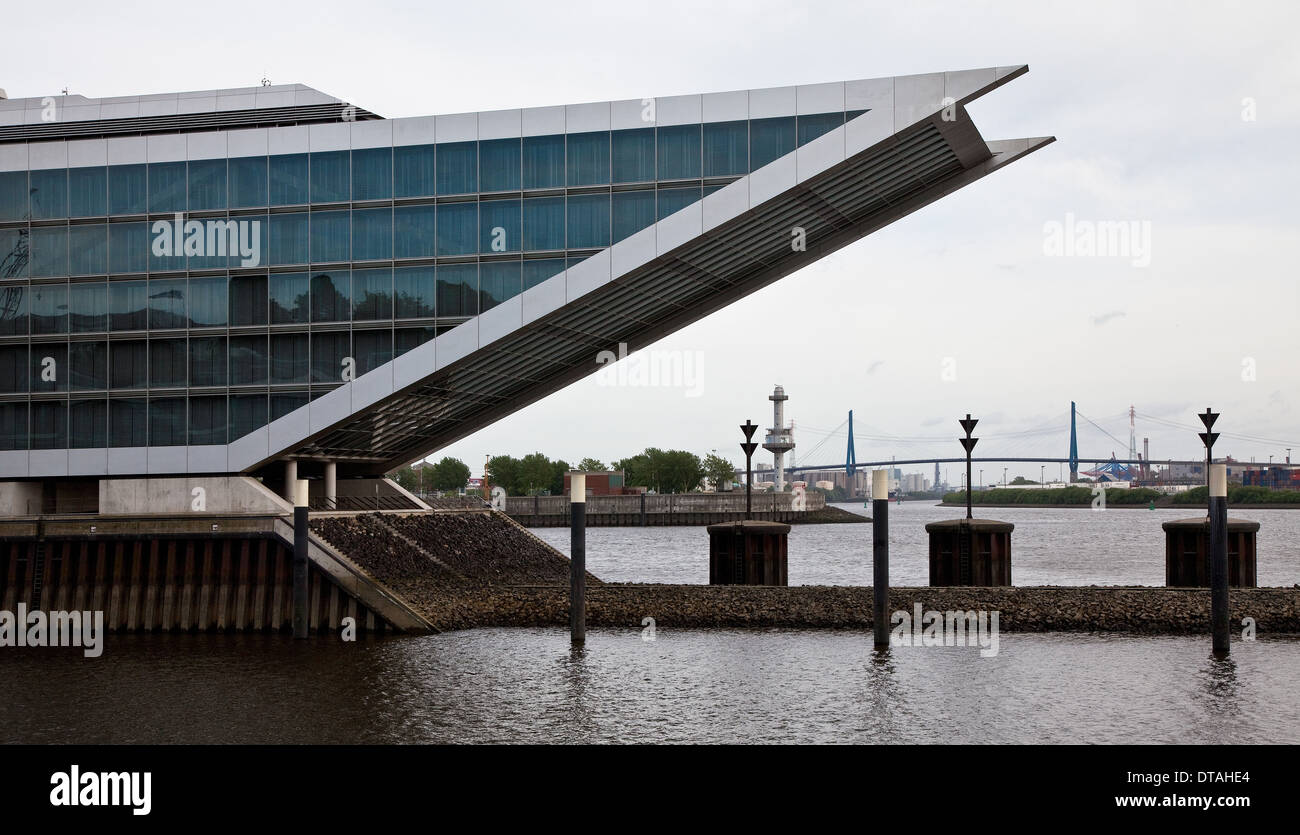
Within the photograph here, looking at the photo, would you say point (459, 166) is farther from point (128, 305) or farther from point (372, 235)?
point (128, 305)

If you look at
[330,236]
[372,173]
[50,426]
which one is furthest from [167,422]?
[372,173]

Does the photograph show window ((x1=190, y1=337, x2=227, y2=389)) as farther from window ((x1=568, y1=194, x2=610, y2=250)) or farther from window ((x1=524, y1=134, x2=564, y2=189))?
window ((x1=568, y1=194, x2=610, y2=250))

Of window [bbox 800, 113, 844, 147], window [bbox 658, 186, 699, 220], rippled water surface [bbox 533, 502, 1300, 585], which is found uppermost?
window [bbox 800, 113, 844, 147]

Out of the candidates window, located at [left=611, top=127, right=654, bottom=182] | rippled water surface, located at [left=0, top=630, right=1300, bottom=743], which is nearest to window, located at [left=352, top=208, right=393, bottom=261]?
window, located at [left=611, top=127, right=654, bottom=182]

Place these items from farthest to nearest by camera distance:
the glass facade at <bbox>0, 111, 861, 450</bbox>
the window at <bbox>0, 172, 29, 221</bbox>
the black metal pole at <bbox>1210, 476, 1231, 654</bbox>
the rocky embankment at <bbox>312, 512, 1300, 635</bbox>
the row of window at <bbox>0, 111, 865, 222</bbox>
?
the window at <bbox>0, 172, 29, 221</bbox> < the glass facade at <bbox>0, 111, 861, 450</bbox> < the row of window at <bbox>0, 111, 865, 222</bbox> < the rocky embankment at <bbox>312, 512, 1300, 635</bbox> < the black metal pole at <bbox>1210, 476, 1231, 654</bbox>

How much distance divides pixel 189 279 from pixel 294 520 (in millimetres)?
11597

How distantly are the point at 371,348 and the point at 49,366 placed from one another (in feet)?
35.9

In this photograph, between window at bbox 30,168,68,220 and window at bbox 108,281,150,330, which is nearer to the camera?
window at bbox 108,281,150,330

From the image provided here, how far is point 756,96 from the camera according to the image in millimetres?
36969

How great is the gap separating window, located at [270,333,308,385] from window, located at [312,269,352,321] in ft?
3.16

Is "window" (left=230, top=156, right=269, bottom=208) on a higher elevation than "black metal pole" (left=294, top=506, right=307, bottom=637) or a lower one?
higher

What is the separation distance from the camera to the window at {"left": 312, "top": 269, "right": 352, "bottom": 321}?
39656 mm
